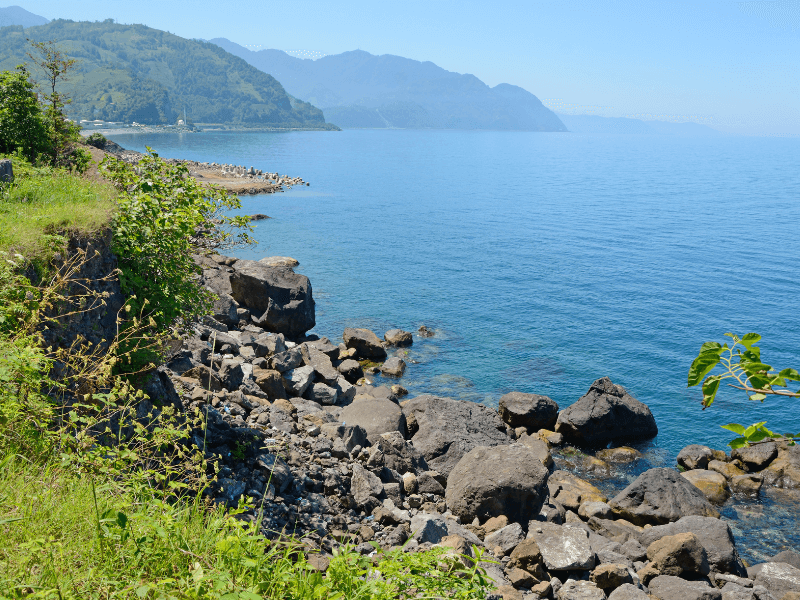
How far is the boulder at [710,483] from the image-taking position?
67.9ft

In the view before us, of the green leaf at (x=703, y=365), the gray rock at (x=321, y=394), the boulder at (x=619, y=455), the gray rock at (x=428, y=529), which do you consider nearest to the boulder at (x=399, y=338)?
the gray rock at (x=321, y=394)

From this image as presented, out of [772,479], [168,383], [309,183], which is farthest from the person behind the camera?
[309,183]

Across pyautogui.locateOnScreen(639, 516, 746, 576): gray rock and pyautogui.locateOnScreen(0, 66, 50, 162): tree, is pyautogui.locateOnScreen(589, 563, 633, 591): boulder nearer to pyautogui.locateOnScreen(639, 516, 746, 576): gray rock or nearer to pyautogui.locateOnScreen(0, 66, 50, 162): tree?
pyautogui.locateOnScreen(639, 516, 746, 576): gray rock

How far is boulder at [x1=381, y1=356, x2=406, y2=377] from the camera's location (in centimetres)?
2923

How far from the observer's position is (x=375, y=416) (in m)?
19.9

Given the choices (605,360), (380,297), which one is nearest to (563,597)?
(605,360)

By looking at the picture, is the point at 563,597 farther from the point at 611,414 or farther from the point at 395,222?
the point at 395,222

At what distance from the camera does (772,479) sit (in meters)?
22.1

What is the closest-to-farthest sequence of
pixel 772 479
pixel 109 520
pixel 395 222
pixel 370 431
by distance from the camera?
pixel 109 520, pixel 370 431, pixel 772 479, pixel 395 222

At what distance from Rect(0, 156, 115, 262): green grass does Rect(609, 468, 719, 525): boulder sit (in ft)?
60.9

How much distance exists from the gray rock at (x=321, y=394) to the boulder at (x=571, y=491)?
913cm

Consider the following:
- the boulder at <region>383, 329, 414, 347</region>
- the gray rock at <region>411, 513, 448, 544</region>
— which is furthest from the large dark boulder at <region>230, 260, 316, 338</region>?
the gray rock at <region>411, 513, 448, 544</region>

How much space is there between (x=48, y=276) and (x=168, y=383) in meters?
3.75

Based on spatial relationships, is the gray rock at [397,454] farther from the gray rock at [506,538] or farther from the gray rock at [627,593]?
the gray rock at [627,593]
